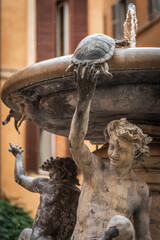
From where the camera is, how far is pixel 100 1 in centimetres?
1447

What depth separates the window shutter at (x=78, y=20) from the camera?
539 inches

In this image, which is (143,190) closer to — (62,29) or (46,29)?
(46,29)

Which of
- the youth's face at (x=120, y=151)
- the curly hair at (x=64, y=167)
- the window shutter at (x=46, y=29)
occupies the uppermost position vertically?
the window shutter at (x=46, y=29)

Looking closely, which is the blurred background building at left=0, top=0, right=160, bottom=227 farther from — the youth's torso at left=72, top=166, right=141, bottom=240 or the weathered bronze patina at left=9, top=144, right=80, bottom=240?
the youth's torso at left=72, top=166, right=141, bottom=240

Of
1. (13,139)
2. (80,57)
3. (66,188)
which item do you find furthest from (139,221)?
(13,139)

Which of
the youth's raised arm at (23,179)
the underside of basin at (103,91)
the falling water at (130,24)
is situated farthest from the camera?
the falling water at (130,24)

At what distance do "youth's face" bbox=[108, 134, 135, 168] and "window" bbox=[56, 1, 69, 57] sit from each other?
992cm

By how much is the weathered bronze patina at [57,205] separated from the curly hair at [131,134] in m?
0.63

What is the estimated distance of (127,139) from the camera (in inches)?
139

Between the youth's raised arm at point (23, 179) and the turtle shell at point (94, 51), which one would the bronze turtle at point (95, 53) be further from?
the youth's raised arm at point (23, 179)

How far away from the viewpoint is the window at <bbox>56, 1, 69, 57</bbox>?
13.5 meters

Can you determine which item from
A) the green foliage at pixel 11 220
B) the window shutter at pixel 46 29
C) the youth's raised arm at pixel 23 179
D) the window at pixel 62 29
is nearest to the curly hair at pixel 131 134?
the youth's raised arm at pixel 23 179

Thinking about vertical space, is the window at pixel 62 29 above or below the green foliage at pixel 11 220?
above

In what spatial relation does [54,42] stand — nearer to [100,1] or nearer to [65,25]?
[65,25]
